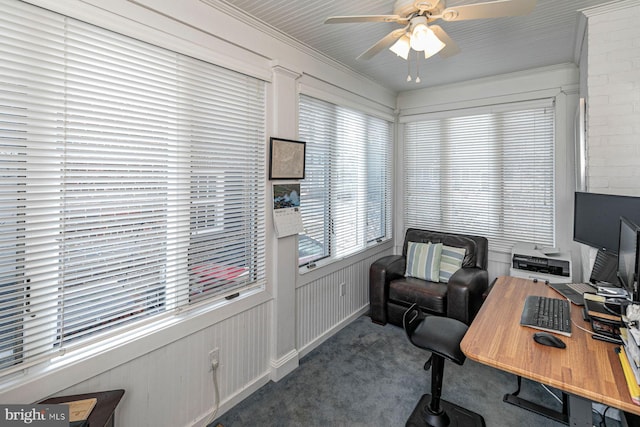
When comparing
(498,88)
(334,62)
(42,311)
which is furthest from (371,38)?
(42,311)

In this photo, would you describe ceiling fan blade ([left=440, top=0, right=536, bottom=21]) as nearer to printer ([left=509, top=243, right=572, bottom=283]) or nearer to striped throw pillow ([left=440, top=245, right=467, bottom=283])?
printer ([left=509, top=243, right=572, bottom=283])

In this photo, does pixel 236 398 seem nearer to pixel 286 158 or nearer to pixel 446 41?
pixel 286 158

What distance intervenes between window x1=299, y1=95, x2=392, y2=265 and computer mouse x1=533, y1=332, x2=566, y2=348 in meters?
1.79

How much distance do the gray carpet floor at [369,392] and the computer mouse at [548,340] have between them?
99cm

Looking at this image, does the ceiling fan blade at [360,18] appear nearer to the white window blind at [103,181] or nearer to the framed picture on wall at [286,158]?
the white window blind at [103,181]

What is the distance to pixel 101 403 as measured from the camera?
4.28ft

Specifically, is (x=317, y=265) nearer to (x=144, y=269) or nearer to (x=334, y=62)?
(x=144, y=269)

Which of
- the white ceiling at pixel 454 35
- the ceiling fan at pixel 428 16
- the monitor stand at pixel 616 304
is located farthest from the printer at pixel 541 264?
the ceiling fan at pixel 428 16

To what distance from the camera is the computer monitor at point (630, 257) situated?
122cm

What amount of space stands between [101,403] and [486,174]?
3.89 meters

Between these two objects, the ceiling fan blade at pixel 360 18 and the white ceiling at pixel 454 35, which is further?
the white ceiling at pixel 454 35

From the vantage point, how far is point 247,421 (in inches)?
76.2

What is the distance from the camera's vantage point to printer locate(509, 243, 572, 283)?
277 centimetres

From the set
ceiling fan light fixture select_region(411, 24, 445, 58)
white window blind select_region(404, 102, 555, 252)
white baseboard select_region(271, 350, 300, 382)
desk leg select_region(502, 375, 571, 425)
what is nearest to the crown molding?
ceiling fan light fixture select_region(411, 24, 445, 58)
